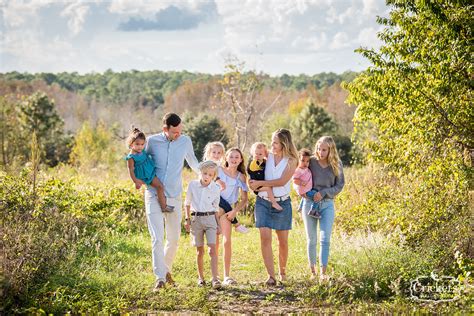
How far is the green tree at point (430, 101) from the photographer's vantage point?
8305 millimetres

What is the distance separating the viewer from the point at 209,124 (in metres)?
28.5

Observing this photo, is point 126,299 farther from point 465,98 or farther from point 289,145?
point 465,98

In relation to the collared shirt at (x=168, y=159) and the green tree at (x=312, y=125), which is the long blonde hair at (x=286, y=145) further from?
the green tree at (x=312, y=125)

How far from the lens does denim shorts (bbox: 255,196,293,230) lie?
7180mm

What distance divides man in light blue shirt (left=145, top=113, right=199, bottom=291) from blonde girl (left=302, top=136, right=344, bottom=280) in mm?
1457

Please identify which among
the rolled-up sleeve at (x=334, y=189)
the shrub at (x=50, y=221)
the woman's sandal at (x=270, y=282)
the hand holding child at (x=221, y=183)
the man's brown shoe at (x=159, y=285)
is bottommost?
the woman's sandal at (x=270, y=282)

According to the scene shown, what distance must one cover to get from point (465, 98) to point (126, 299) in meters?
5.43

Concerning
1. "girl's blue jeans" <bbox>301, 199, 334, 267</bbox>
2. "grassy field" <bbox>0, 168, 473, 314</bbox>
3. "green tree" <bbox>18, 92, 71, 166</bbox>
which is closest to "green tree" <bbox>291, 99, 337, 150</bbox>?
"green tree" <bbox>18, 92, 71, 166</bbox>

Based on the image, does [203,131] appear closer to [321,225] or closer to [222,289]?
[321,225]

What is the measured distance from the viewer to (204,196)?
7039 mm

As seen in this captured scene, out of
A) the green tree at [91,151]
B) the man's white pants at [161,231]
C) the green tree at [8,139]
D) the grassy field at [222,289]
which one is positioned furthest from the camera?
the green tree at [91,151]

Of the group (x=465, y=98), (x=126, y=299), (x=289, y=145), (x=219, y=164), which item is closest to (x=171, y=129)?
(x=219, y=164)

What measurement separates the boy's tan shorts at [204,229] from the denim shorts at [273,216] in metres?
0.56

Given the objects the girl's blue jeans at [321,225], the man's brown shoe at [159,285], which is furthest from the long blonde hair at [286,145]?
the man's brown shoe at [159,285]
